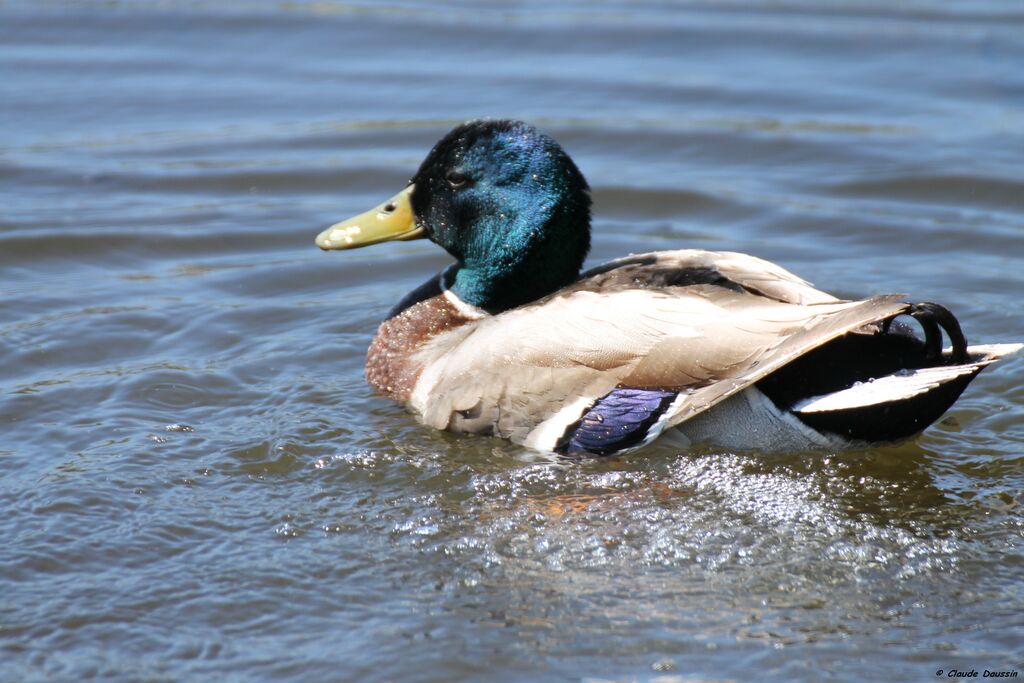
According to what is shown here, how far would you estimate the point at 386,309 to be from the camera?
26.2 feet

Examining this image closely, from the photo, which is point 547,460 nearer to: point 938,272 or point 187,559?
point 187,559

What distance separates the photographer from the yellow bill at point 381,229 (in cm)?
685

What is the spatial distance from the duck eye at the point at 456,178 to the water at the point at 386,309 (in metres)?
1.12

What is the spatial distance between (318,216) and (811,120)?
12.5 feet

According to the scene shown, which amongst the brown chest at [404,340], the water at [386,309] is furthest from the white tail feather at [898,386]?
the brown chest at [404,340]

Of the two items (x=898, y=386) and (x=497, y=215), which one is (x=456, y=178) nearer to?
(x=497, y=215)

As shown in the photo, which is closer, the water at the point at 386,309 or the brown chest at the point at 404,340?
the water at the point at 386,309

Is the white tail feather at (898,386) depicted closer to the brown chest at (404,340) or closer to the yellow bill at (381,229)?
the brown chest at (404,340)

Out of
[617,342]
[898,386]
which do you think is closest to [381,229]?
[617,342]

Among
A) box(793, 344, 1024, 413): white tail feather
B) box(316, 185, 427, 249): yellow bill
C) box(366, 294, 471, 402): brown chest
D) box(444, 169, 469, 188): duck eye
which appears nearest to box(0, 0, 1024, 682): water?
box(366, 294, 471, 402): brown chest

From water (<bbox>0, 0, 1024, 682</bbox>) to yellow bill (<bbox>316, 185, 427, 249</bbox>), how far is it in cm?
71

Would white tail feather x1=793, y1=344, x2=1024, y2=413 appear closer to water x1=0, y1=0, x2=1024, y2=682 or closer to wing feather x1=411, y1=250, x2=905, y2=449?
wing feather x1=411, y1=250, x2=905, y2=449

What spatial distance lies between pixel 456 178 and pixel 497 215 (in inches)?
10.6

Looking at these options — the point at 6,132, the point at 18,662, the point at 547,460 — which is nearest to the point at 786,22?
the point at 6,132
